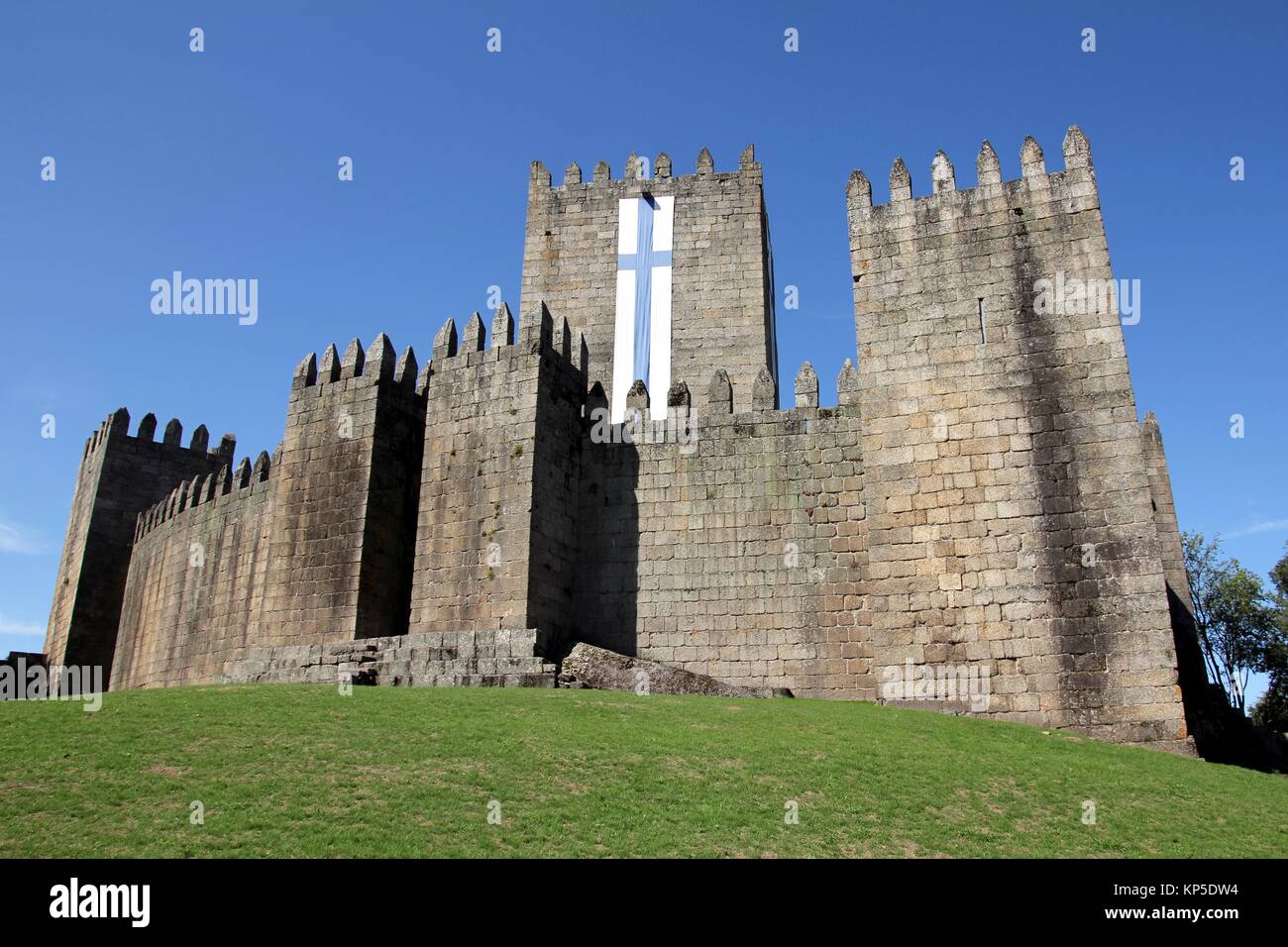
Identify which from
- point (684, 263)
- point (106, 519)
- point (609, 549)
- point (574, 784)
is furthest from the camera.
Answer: point (106, 519)

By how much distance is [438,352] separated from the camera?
A: 20.0m

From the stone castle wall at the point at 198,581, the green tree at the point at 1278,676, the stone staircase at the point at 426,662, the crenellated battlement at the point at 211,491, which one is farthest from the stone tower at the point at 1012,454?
the green tree at the point at 1278,676

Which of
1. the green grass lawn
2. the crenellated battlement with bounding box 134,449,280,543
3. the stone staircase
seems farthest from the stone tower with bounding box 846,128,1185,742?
the crenellated battlement with bounding box 134,449,280,543

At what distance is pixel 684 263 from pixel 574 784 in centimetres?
2081

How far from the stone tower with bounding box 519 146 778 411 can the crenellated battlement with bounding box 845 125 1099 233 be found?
8.70 metres

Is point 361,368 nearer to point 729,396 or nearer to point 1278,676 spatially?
point 729,396

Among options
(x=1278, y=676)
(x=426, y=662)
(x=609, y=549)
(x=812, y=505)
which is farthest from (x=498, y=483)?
(x=1278, y=676)

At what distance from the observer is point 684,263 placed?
2864 centimetres

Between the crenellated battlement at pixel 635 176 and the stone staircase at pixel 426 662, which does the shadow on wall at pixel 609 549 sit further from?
the crenellated battlement at pixel 635 176

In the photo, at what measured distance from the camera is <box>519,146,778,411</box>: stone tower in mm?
27609

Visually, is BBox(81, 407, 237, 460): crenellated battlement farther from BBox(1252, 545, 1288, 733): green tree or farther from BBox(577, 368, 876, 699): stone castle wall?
BBox(1252, 545, 1288, 733): green tree

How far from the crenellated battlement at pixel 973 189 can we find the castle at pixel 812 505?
52mm
